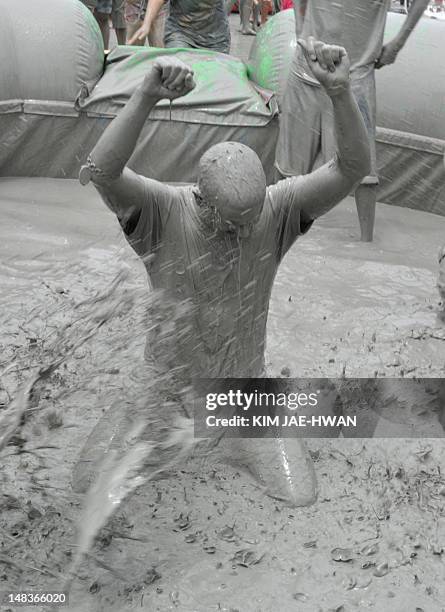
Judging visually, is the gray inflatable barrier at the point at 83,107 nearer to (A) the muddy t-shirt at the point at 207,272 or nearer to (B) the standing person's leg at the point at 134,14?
(B) the standing person's leg at the point at 134,14

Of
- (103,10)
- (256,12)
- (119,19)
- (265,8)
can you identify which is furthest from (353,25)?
(265,8)

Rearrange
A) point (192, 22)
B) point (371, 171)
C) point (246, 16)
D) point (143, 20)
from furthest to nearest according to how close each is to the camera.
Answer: point (246, 16)
point (143, 20)
point (192, 22)
point (371, 171)

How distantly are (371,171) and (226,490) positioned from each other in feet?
8.93

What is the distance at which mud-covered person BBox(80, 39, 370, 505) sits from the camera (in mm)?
2568

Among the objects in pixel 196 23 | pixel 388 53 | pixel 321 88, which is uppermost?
pixel 388 53

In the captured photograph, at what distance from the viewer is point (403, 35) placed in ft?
16.2

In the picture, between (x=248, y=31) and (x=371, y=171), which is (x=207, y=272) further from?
(x=248, y=31)

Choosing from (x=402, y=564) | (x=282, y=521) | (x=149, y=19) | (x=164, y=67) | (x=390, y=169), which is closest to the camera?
(x=164, y=67)

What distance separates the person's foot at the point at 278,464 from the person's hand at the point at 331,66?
49.5 inches

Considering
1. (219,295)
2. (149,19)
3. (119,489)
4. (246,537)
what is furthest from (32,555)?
(149,19)

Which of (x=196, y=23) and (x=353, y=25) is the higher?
(x=353, y=25)

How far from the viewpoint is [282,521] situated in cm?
289

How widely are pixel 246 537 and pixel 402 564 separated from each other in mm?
500

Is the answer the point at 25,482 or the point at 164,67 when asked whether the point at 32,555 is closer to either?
the point at 25,482
